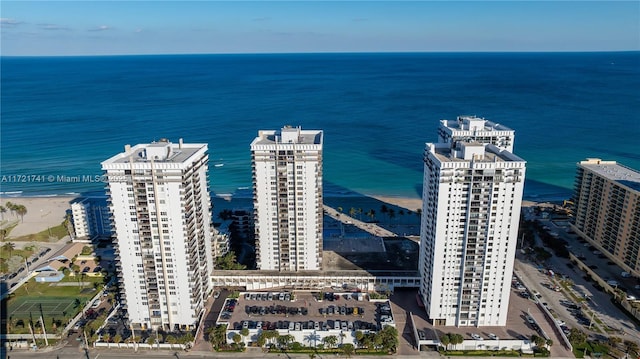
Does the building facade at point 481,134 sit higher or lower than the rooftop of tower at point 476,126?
lower

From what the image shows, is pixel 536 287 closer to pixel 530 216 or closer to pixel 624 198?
pixel 624 198

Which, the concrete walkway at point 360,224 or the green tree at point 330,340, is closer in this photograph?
the green tree at point 330,340

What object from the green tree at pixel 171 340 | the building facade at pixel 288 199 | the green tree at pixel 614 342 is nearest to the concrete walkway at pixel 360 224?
the building facade at pixel 288 199

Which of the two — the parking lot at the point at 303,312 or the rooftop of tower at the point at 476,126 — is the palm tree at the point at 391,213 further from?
the parking lot at the point at 303,312

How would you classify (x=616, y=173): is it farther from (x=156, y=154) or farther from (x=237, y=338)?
(x=156, y=154)

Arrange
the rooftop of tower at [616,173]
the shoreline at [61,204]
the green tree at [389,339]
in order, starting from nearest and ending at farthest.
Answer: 1. the green tree at [389,339]
2. the rooftop of tower at [616,173]
3. the shoreline at [61,204]

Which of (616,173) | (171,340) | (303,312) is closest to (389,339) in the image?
(303,312)
